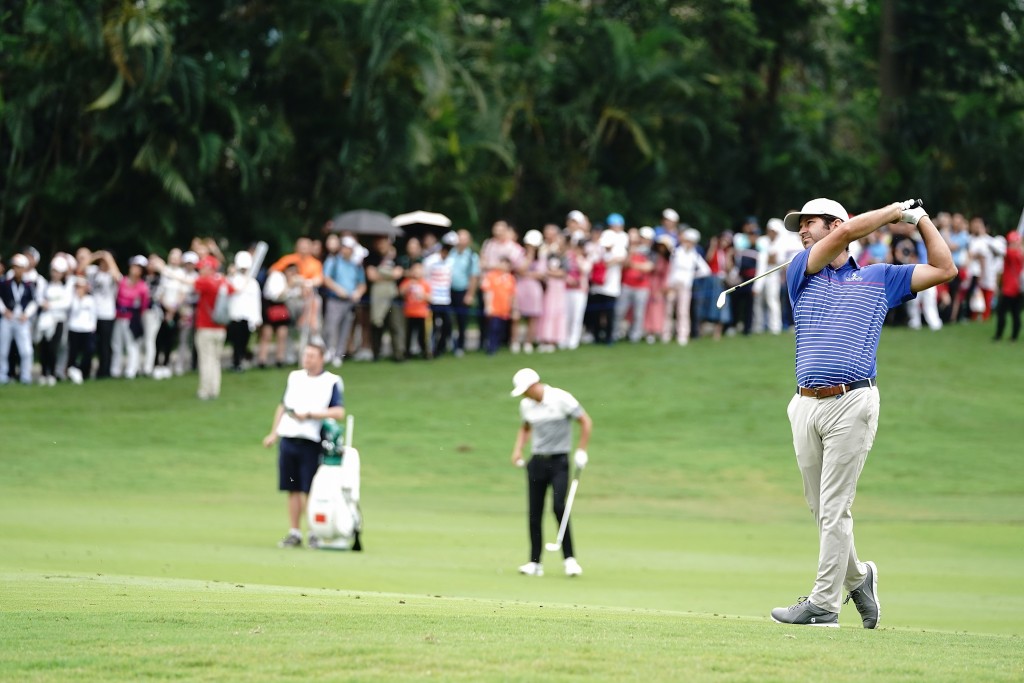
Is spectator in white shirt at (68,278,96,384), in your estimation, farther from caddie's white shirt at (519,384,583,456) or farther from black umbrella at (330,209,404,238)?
caddie's white shirt at (519,384,583,456)

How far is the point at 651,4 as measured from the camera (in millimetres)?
40500

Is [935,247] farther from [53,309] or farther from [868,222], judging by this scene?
[53,309]

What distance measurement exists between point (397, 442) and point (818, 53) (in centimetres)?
2492

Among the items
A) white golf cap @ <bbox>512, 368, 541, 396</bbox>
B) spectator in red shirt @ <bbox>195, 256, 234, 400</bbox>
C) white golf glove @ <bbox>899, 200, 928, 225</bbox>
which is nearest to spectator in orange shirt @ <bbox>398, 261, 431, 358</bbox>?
spectator in red shirt @ <bbox>195, 256, 234, 400</bbox>

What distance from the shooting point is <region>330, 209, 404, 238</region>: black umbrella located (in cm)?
2902

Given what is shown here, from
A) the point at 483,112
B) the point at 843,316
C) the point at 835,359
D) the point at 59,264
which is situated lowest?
the point at 835,359

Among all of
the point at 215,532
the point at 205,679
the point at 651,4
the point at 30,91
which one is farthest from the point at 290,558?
the point at 651,4

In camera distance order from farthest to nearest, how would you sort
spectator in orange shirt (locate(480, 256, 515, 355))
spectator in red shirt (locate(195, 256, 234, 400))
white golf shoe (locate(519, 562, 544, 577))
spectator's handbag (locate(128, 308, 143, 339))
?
1. spectator in orange shirt (locate(480, 256, 515, 355))
2. spectator's handbag (locate(128, 308, 143, 339))
3. spectator in red shirt (locate(195, 256, 234, 400))
4. white golf shoe (locate(519, 562, 544, 577))

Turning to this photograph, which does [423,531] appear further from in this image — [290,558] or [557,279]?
[557,279]

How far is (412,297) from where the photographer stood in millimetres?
27609

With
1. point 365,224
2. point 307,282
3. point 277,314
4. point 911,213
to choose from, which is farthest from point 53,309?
point 911,213

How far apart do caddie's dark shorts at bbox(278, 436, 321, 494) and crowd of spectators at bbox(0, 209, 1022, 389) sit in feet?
30.2

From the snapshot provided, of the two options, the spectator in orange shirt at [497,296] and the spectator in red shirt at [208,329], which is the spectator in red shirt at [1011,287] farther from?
the spectator in red shirt at [208,329]

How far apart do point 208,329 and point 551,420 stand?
11.1 meters
